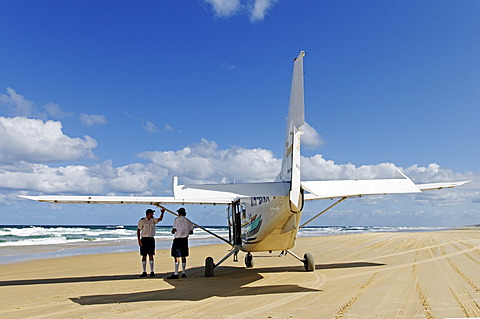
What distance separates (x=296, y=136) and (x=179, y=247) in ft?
13.2

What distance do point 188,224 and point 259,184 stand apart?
320 centimetres

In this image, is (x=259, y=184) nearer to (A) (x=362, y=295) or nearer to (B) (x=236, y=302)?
(B) (x=236, y=302)

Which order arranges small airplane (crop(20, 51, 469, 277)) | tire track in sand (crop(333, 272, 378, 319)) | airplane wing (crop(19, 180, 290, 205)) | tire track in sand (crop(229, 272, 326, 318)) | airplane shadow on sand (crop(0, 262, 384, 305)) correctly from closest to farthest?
tire track in sand (crop(333, 272, 378, 319)) → tire track in sand (crop(229, 272, 326, 318)) → airplane wing (crop(19, 180, 290, 205)) → small airplane (crop(20, 51, 469, 277)) → airplane shadow on sand (crop(0, 262, 384, 305))

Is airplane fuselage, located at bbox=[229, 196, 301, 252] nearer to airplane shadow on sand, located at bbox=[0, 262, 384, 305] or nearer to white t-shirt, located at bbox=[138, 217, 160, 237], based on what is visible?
airplane shadow on sand, located at bbox=[0, 262, 384, 305]

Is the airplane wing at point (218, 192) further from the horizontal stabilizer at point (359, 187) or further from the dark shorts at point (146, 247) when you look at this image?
the dark shorts at point (146, 247)

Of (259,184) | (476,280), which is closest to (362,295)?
(259,184)

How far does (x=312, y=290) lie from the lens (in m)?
7.67

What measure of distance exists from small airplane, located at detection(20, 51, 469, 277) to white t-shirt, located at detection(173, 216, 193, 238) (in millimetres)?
591

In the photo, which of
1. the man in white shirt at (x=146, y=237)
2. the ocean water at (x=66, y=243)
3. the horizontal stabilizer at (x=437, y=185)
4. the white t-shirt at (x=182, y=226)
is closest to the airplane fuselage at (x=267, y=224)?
the white t-shirt at (x=182, y=226)

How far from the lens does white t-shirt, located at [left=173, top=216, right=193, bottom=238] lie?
988cm

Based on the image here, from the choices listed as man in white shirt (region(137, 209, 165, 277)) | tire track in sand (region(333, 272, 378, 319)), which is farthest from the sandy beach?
man in white shirt (region(137, 209, 165, 277))

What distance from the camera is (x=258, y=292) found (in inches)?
302

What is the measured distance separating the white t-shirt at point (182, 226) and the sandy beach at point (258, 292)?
3.54 feet

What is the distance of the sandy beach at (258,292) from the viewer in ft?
19.2
